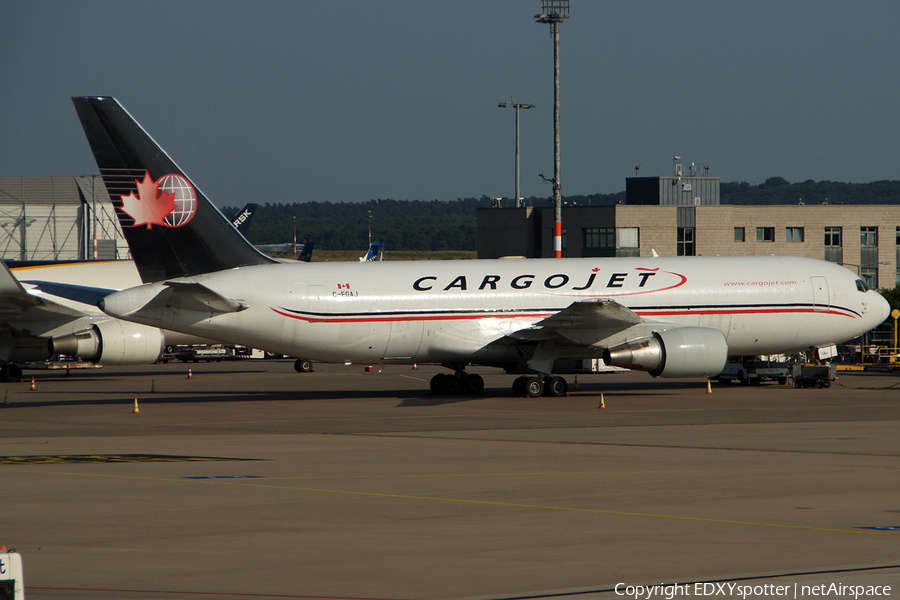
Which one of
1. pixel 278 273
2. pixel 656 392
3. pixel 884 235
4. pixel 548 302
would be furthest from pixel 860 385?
pixel 884 235

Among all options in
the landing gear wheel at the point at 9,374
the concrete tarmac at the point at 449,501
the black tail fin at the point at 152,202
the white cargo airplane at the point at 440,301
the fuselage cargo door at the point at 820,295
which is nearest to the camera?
the concrete tarmac at the point at 449,501

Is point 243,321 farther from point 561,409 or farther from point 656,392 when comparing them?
point 656,392

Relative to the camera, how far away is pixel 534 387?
111 ft

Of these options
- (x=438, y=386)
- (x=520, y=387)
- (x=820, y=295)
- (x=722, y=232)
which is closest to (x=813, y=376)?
(x=820, y=295)

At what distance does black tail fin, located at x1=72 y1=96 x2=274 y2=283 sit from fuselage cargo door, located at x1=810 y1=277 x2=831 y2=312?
1944 cm

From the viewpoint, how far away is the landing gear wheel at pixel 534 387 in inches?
1325

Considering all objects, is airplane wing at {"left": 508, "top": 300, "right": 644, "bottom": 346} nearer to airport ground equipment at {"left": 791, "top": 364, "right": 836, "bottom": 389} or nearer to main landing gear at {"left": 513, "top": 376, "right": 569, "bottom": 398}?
main landing gear at {"left": 513, "top": 376, "right": 569, "bottom": 398}

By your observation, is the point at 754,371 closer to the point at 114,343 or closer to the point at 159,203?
the point at 159,203

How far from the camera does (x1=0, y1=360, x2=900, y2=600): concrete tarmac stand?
9.73 m

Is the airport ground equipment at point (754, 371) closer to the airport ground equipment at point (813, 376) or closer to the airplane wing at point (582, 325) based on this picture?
the airport ground equipment at point (813, 376)

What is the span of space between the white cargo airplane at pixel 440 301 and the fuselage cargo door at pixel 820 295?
5 cm

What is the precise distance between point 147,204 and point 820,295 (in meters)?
22.3

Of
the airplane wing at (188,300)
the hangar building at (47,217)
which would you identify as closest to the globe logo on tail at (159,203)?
the airplane wing at (188,300)

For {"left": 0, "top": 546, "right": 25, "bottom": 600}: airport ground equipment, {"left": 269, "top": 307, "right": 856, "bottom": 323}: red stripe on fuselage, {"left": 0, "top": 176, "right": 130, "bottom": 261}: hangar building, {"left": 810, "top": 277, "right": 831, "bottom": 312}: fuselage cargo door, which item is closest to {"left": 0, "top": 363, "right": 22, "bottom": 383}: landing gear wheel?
{"left": 269, "top": 307, "right": 856, "bottom": 323}: red stripe on fuselage
